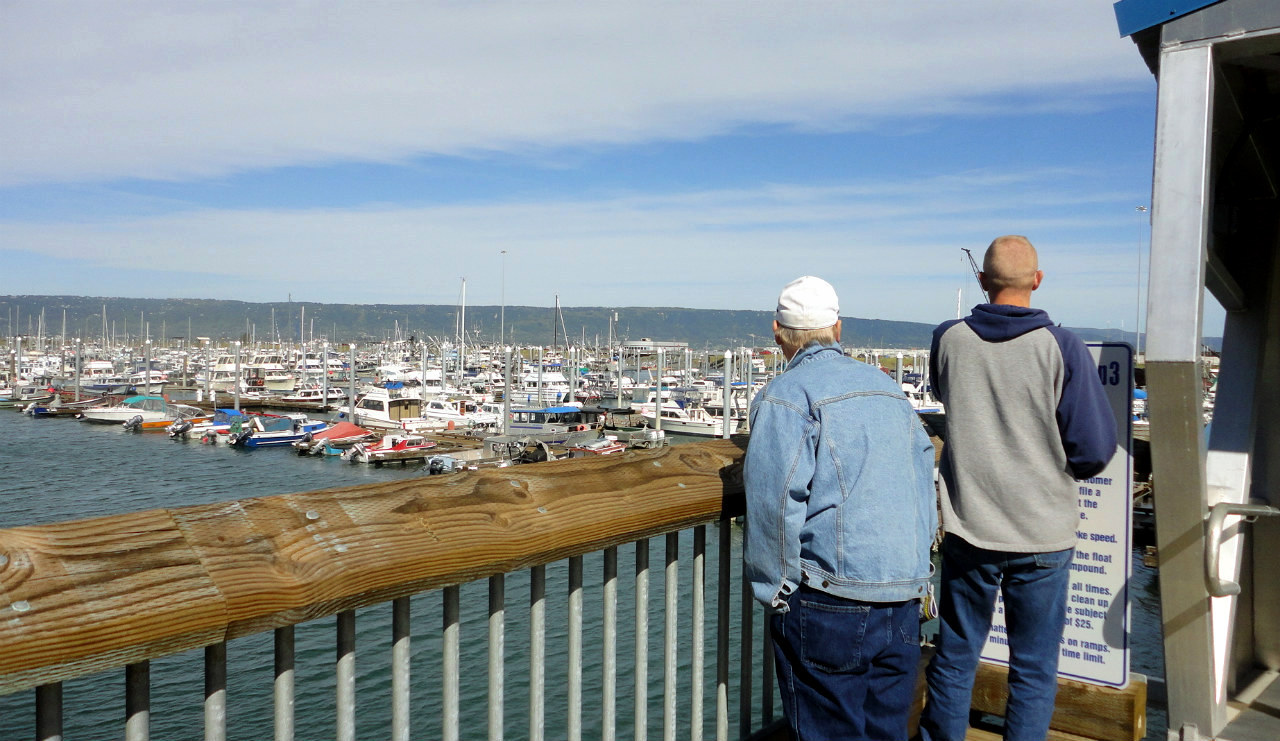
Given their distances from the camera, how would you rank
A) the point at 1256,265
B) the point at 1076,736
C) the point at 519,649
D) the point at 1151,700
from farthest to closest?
1. the point at 519,649
2. the point at 1256,265
3. the point at 1151,700
4. the point at 1076,736

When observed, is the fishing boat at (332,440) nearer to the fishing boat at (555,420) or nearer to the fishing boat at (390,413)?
the fishing boat at (390,413)

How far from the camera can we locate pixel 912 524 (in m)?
2.14

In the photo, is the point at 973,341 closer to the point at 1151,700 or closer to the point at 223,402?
the point at 1151,700

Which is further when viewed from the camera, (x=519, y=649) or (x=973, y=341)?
(x=519, y=649)

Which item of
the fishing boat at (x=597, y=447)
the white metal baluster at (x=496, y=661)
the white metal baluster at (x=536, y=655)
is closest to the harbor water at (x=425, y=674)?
the white metal baluster at (x=536, y=655)

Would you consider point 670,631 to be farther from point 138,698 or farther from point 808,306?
point 138,698

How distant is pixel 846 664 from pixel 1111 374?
5.56 ft

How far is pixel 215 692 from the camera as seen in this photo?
4.43 feet

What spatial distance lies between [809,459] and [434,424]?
53.6 metres

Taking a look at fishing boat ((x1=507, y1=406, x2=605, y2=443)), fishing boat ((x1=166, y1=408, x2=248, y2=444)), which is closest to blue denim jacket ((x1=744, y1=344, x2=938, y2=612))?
fishing boat ((x1=507, y1=406, x2=605, y2=443))

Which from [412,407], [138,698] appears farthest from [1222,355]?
[412,407]

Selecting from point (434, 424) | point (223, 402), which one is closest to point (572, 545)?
point (434, 424)

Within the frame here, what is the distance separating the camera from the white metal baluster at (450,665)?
5.60 ft

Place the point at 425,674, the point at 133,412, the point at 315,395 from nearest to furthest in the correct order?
the point at 425,674 < the point at 133,412 < the point at 315,395
